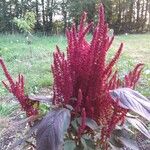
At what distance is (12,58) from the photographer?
7957mm

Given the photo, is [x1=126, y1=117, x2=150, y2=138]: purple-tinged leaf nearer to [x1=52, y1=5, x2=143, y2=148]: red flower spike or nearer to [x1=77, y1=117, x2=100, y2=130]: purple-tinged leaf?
[x1=52, y1=5, x2=143, y2=148]: red flower spike

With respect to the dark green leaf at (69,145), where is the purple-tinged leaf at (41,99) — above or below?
above

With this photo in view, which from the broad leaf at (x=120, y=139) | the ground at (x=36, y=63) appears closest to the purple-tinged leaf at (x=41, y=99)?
the broad leaf at (x=120, y=139)

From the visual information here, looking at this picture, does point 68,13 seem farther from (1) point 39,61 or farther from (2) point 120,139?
(2) point 120,139

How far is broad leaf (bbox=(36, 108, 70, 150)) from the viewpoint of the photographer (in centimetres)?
175

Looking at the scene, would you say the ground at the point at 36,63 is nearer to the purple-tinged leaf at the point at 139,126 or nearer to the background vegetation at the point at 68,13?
the background vegetation at the point at 68,13

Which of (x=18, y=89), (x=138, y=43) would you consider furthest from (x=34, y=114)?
(x=138, y=43)

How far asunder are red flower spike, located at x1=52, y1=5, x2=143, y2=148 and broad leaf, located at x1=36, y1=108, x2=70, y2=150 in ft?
0.35

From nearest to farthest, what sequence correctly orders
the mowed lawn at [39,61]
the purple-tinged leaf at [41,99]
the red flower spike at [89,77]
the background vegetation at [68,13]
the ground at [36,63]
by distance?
1. the red flower spike at [89,77]
2. the purple-tinged leaf at [41,99]
3. the ground at [36,63]
4. the mowed lawn at [39,61]
5. the background vegetation at [68,13]

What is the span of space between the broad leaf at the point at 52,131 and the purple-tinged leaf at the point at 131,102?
23 centimetres

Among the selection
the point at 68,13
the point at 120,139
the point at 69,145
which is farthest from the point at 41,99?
the point at 68,13

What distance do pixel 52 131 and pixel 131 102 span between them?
0.35 metres

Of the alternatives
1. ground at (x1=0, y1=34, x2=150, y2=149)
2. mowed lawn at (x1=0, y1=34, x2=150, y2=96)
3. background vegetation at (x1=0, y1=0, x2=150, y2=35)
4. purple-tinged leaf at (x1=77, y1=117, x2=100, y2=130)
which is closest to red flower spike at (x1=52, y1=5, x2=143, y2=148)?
purple-tinged leaf at (x1=77, y1=117, x2=100, y2=130)

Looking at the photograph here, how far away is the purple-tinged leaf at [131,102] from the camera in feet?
5.84
